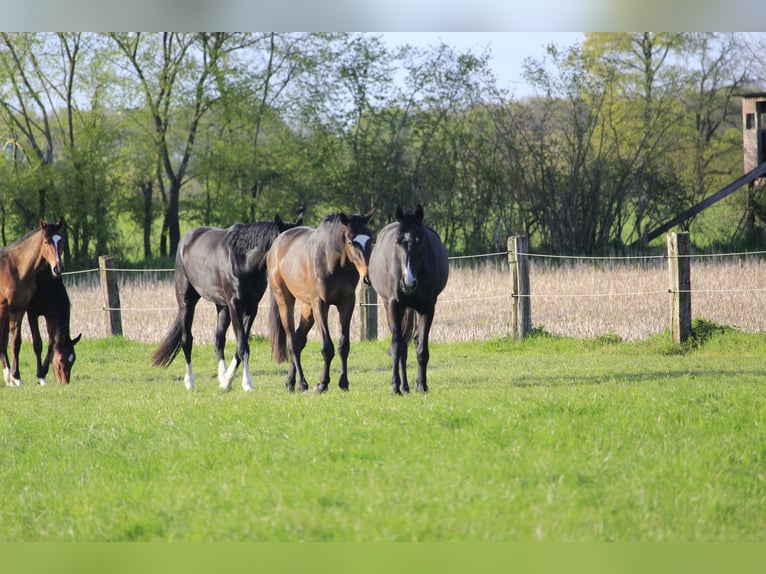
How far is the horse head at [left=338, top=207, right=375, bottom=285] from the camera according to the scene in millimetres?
8805

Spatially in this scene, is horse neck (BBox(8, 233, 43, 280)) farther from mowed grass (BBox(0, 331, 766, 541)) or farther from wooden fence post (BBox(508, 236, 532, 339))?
wooden fence post (BBox(508, 236, 532, 339))

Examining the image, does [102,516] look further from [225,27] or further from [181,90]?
[181,90]

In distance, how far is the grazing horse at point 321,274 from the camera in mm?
9008

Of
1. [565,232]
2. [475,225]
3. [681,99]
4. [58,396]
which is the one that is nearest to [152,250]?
[475,225]

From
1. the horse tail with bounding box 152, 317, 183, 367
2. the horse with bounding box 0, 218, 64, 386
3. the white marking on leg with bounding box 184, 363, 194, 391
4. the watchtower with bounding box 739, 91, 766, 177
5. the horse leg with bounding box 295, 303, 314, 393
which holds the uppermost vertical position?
the watchtower with bounding box 739, 91, 766, 177

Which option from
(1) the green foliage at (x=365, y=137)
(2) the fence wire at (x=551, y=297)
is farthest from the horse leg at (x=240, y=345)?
(1) the green foliage at (x=365, y=137)

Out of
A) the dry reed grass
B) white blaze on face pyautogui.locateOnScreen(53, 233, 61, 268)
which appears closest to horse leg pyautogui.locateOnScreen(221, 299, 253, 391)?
white blaze on face pyautogui.locateOnScreen(53, 233, 61, 268)

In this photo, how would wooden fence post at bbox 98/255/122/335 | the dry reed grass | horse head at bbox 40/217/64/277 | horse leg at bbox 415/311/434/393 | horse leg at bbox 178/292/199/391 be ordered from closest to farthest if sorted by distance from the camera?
horse leg at bbox 415/311/434/393 → horse leg at bbox 178/292/199/391 → horse head at bbox 40/217/64/277 → the dry reed grass → wooden fence post at bbox 98/255/122/335

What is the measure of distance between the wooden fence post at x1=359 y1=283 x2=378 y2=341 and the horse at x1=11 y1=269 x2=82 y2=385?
4937 mm

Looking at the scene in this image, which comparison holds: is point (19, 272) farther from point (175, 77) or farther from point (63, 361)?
point (175, 77)

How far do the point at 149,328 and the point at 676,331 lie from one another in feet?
30.8

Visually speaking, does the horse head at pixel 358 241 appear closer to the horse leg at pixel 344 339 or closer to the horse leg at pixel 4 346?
the horse leg at pixel 344 339

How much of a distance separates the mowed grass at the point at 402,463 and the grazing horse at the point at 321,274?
0.61 m

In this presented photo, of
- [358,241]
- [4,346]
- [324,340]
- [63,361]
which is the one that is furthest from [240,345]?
[4,346]
